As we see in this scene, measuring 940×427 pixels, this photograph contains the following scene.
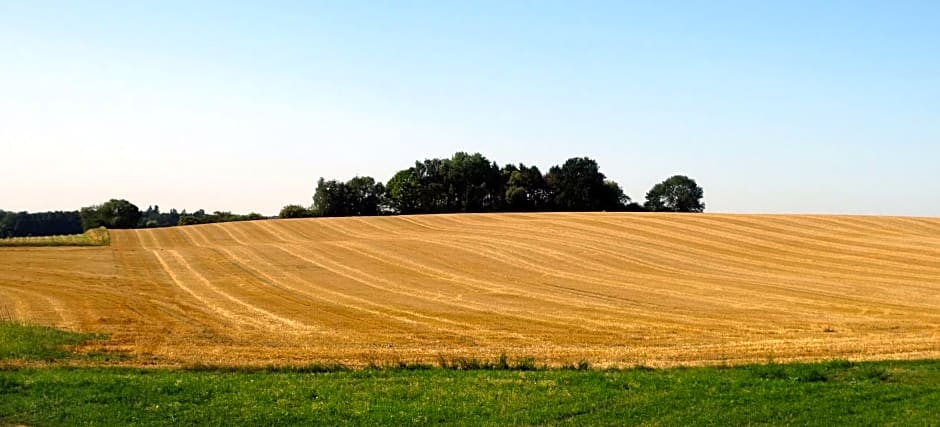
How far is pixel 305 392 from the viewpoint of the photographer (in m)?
14.0

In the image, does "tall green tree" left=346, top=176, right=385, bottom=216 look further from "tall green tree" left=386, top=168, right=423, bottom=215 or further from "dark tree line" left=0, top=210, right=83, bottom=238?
"dark tree line" left=0, top=210, right=83, bottom=238

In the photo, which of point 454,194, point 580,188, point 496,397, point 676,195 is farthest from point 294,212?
point 496,397

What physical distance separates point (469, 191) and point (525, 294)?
8436 cm

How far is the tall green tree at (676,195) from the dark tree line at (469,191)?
8708 mm

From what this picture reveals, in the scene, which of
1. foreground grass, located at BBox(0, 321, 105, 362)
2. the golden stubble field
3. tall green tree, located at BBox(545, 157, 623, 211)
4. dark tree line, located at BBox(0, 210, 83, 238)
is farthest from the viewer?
dark tree line, located at BBox(0, 210, 83, 238)

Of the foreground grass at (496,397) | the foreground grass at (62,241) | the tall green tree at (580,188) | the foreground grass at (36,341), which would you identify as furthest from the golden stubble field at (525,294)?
the tall green tree at (580,188)

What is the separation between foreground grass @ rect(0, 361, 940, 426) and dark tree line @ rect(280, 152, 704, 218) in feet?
321

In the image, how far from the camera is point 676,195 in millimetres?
128750

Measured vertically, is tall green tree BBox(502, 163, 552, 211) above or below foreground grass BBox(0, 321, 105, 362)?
above

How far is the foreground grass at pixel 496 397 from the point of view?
11.9m

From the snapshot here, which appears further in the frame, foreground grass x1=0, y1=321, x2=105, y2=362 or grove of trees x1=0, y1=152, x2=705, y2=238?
grove of trees x1=0, y1=152, x2=705, y2=238

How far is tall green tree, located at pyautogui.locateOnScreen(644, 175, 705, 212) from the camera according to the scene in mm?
127750

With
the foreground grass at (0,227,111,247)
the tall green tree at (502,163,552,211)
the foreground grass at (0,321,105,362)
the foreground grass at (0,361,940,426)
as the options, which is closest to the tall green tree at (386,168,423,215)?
the tall green tree at (502,163,552,211)

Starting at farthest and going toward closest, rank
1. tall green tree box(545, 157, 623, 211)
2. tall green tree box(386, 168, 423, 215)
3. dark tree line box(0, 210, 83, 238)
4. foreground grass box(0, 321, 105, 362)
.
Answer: dark tree line box(0, 210, 83, 238), tall green tree box(386, 168, 423, 215), tall green tree box(545, 157, 623, 211), foreground grass box(0, 321, 105, 362)
